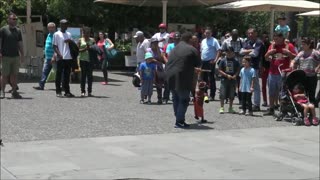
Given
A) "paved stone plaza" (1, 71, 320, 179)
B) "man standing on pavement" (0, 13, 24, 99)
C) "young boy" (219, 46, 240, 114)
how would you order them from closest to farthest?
"paved stone plaza" (1, 71, 320, 179) < "young boy" (219, 46, 240, 114) < "man standing on pavement" (0, 13, 24, 99)

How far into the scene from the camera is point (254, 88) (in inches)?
490

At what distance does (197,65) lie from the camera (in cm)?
1041

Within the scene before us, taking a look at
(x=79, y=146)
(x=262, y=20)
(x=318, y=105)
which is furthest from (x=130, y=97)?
(x=262, y=20)

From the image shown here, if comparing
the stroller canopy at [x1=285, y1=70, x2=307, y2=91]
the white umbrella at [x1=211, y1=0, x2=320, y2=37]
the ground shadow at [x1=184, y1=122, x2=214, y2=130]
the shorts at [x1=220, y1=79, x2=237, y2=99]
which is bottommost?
the ground shadow at [x1=184, y1=122, x2=214, y2=130]

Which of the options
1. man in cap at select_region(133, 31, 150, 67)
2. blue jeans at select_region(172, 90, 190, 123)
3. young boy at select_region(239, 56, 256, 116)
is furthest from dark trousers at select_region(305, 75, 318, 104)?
man in cap at select_region(133, 31, 150, 67)

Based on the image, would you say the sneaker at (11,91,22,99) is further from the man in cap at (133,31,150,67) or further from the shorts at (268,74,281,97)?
the shorts at (268,74,281,97)

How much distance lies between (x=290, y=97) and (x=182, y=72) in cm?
249

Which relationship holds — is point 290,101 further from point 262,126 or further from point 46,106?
point 46,106

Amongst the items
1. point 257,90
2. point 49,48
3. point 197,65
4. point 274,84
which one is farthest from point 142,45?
point 197,65

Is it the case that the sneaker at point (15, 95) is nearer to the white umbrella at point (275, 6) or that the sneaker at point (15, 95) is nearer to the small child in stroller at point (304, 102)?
the small child in stroller at point (304, 102)

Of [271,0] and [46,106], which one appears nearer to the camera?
[46,106]

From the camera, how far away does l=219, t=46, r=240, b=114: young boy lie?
12255 millimetres

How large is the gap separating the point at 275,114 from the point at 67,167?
616cm

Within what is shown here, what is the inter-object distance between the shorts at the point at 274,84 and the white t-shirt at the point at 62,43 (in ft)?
16.3
